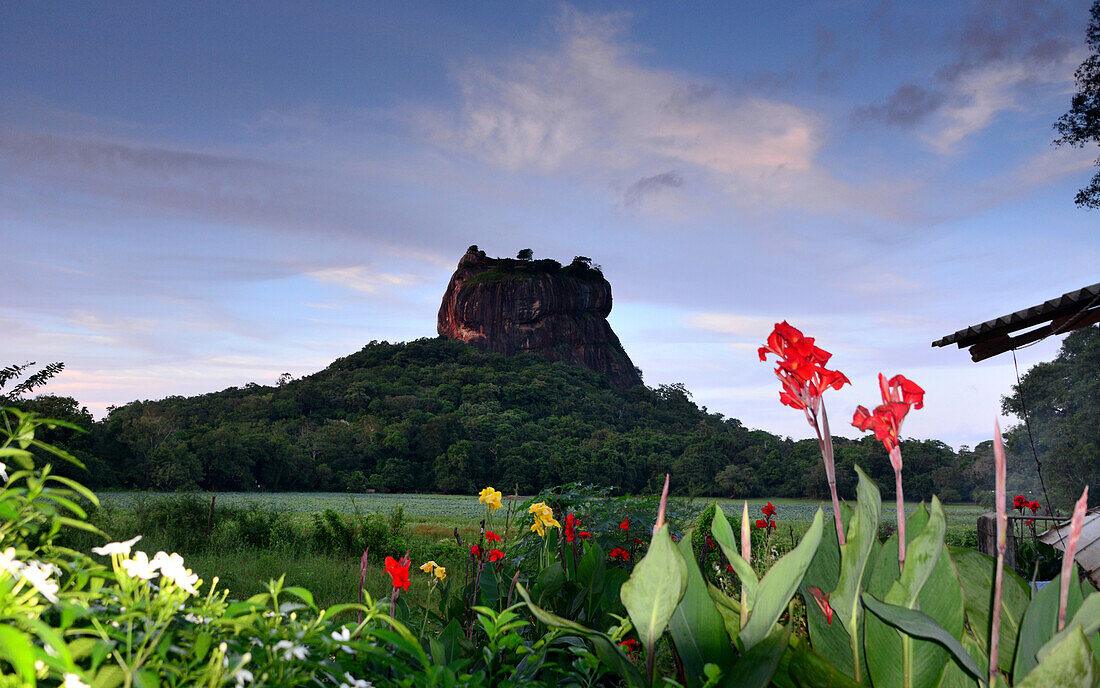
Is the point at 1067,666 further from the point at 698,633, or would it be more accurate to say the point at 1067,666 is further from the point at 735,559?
the point at 698,633

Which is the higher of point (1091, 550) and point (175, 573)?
point (175, 573)

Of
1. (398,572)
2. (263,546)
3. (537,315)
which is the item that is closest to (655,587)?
(398,572)


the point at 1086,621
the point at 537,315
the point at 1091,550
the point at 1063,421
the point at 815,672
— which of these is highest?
the point at 537,315

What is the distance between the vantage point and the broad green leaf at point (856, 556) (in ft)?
3.49

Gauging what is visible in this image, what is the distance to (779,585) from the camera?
105cm

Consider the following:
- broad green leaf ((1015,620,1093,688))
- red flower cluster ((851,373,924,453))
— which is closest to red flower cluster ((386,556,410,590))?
red flower cluster ((851,373,924,453))

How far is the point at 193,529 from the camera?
9.91 meters

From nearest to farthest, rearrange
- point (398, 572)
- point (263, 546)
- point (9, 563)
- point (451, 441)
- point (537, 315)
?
point (9, 563) < point (398, 572) < point (263, 546) < point (451, 441) < point (537, 315)

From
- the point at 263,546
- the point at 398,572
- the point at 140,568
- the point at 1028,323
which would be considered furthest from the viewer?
the point at 263,546

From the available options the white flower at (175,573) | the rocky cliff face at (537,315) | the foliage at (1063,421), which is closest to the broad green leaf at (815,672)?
the white flower at (175,573)

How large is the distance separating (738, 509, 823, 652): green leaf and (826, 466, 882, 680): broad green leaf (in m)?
0.06

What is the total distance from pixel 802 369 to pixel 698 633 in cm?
50

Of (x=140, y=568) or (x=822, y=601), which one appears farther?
(x=822, y=601)

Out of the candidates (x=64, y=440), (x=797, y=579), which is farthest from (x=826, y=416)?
(x=64, y=440)
